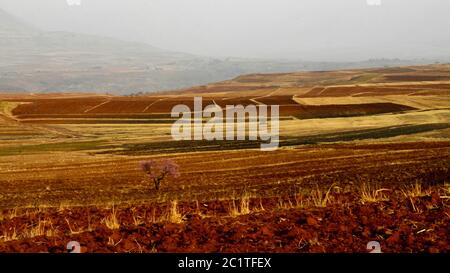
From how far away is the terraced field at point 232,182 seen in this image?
404 inches

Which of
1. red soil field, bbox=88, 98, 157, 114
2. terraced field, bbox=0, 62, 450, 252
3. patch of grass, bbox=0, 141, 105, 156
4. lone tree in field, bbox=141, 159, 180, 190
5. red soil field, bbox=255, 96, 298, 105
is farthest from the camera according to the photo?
red soil field, bbox=255, 96, 298, 105

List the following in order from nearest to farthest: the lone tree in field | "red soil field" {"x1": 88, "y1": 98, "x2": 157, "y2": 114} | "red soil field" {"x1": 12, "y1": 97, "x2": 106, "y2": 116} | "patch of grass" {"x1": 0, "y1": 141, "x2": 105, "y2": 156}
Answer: the lone tree in field < "patch of grass" {"x1": 0, "y1": 141, "x2": 105, "y2": 156} < "red soil field" {"x1": 88, "y1": 98, "x2": 157, "y2": 114} < "red soil field" {"x1": 12, "y1": 97, "x2": 106, "y2": 116}

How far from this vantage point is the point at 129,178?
46500mm

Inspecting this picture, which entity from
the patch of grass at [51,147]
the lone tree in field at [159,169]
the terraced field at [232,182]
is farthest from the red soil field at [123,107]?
the lone tree in field at [159,169]

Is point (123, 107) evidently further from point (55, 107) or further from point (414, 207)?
point (414, 207)

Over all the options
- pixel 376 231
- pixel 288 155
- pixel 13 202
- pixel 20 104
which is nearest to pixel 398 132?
pixel 288 155

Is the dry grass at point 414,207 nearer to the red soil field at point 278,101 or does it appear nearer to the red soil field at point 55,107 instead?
the red soil field at point 278,101

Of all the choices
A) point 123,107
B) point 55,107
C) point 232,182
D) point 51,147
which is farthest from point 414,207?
point 55,107

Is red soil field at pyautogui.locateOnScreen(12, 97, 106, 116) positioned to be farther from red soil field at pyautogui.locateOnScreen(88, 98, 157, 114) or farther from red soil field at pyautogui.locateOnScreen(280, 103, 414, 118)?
red soil field at pyautogui.locateOnScreen(280, 103, 414, 118)

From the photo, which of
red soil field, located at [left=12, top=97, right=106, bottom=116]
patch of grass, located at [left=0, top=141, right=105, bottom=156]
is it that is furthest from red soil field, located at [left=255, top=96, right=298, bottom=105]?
patch of grass, located at [left=0, top=141, right=105, bottom=156]

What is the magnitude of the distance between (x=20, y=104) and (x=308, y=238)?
158824mm

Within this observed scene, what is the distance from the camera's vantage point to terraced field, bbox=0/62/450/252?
10258 mm
